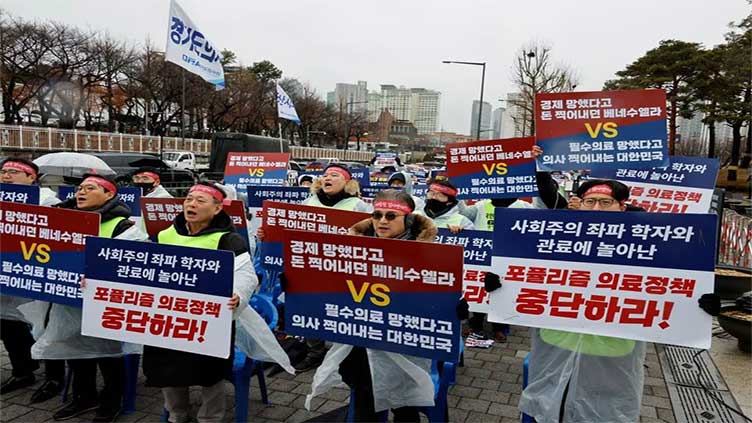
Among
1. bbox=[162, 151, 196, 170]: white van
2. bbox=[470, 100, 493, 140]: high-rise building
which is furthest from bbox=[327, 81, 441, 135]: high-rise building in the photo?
bbox=[162, 151, 196, 170]: white van

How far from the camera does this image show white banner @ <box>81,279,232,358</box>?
3.27m

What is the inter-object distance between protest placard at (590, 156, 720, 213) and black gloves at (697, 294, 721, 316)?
3872mm

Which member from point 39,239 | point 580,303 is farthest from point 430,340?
point 39,239

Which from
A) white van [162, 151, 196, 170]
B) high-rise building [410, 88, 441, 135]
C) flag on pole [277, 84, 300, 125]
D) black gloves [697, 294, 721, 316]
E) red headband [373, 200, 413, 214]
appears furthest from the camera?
high-rise building [410, 88, 441, 135]

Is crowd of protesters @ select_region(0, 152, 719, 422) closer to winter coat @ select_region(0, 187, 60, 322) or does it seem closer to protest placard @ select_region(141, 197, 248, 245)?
winter coat @ select_region(0, 187, 60, 322)

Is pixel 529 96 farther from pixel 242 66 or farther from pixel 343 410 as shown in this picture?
pixel 242 66

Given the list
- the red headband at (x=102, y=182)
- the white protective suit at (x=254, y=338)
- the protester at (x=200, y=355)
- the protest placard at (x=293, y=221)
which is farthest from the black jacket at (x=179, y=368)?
the protest placard at (x=293, y=221)

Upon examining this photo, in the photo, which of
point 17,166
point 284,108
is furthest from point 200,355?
point 284,108

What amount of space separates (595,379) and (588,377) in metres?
0.04

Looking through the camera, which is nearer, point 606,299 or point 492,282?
point 606,299

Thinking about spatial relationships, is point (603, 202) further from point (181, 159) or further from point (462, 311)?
point (181, 159)

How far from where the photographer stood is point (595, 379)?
2.98 m

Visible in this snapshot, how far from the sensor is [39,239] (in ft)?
13.1

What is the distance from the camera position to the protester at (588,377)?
2.96 meters
